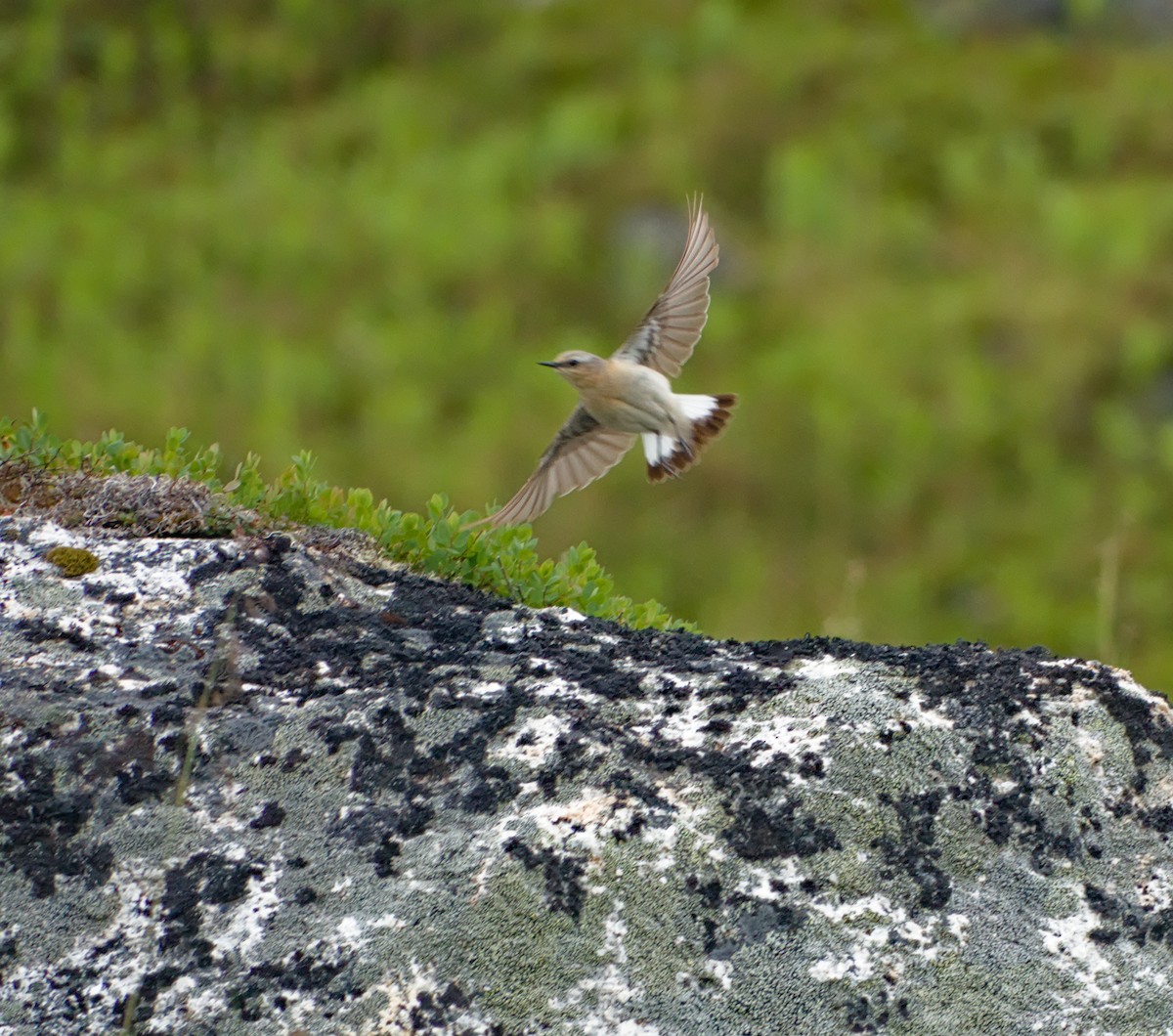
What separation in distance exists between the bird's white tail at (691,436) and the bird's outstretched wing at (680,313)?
0.66 ft

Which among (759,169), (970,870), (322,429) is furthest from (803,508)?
(970,870)

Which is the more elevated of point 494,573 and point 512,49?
point 512,49

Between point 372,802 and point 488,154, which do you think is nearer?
point 372,802

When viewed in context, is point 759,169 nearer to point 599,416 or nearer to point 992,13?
point 992,13

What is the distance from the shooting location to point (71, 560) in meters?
4.66

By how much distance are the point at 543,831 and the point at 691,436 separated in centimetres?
357

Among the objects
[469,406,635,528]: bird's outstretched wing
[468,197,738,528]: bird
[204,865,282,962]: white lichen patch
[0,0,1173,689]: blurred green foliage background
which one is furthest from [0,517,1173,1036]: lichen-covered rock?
[0,0,1173,689]: blurred green foliage background

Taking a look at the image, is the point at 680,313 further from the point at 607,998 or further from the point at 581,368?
the point at 607,998

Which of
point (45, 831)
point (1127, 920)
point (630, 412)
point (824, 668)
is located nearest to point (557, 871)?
point (824, 668)

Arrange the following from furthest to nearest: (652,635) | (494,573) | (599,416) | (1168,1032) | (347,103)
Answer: (347,103) < (599,416) < (494,573) < (652,635) < (1168,1032)

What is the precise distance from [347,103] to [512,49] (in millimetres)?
2939

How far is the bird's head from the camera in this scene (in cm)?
717

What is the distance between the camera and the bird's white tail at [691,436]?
24.0ft

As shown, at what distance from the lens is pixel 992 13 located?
91.4 feet
